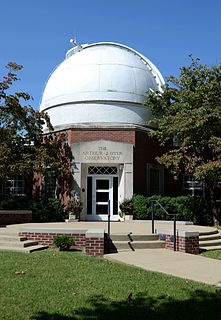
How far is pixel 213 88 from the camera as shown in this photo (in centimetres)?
1581

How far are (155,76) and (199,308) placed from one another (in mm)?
18195

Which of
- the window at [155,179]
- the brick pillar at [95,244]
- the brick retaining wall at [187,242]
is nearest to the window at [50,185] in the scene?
the window at [155,179]

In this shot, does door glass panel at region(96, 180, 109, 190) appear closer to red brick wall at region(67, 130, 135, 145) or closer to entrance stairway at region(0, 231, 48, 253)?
red brick wall at region(67, 130, 135, 145)

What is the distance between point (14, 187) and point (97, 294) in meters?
15.1

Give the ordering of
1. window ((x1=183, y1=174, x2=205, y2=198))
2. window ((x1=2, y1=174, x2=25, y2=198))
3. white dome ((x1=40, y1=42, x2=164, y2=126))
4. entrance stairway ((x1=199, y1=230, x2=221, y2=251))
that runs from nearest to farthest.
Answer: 1. entrance stairway ((x1=199, y1=230, x2=221, y2=251))
2. white dome ((x1=40, y1=42, x2=164, y2=126))
3. window ((x1=183, y1=174, x2=205, y2=198))
4. window ((x1=2, y1=174, x2=25, y2=198))

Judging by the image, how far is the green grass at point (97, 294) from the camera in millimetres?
4340

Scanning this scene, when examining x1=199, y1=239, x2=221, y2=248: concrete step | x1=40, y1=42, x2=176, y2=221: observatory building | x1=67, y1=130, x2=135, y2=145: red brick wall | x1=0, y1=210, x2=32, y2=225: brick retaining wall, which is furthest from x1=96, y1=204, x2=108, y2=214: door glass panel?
x1=199, y1=239, x2=221, y2=248: concrete step

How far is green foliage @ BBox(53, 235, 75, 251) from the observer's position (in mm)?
9047

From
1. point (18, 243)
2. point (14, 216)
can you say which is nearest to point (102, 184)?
point (14, 216)

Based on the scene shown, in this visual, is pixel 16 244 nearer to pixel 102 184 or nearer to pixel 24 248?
pixel 24 248

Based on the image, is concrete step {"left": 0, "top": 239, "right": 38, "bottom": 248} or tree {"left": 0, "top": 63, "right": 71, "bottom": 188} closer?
concrete step {"left": 0, "top": 239, "right": 38, "bottom": 248}

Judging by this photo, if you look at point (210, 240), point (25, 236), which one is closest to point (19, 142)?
point (25, 236)

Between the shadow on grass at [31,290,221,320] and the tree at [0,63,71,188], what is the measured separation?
10.7m

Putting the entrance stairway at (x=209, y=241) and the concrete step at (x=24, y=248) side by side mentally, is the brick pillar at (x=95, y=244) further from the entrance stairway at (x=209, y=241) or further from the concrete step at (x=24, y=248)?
the entrance stairway at (x=209, y=241)
